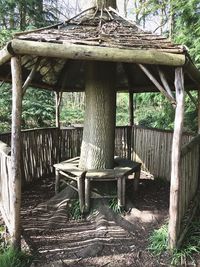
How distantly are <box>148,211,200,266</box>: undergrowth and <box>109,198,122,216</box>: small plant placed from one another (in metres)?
0.97

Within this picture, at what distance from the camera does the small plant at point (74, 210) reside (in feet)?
18.8

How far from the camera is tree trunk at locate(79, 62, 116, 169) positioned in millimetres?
6168

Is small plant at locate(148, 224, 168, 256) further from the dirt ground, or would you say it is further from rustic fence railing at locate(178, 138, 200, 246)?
rustic fence railing at locate(178, 138, 200, 246)

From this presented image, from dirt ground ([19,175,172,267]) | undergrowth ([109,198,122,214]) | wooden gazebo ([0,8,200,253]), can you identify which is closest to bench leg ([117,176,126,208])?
undergrowth ([109,198,122,214])

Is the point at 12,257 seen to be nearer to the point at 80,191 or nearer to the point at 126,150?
the point at 80,191

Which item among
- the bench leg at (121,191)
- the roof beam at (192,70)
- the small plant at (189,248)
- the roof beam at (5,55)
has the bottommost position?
the small plant at (189,248)

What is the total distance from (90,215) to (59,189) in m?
1.31

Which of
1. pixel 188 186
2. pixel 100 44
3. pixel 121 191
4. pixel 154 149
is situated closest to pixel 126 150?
pixel 154 149

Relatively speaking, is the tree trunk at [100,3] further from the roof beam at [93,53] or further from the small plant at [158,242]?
the small plant at [158,242]

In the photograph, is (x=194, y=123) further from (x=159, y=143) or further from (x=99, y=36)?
(x=99, y=36)

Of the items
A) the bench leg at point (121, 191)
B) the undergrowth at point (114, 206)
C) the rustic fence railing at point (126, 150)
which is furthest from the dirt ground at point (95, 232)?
the rustic fence railing at point (126, 150)

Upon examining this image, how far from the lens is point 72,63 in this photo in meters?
8.66

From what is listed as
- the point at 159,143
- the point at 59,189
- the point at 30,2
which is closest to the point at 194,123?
the point at 159,143

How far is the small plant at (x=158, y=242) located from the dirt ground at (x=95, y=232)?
101 mm
